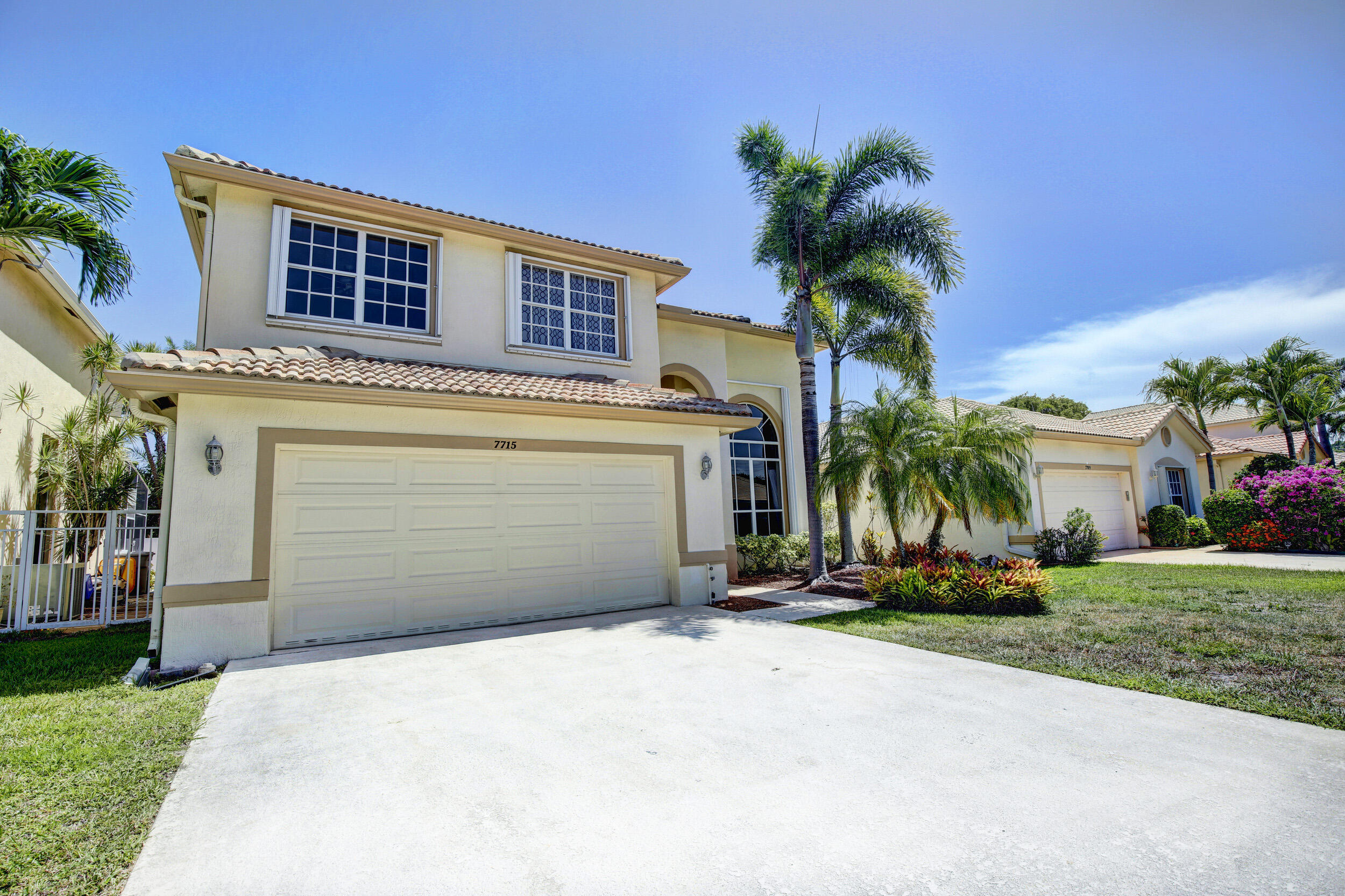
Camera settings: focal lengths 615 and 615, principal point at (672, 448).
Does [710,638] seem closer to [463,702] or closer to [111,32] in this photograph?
[463,702]

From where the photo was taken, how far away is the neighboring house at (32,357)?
11500mm

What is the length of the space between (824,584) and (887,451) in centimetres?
305

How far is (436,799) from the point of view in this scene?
352 cm

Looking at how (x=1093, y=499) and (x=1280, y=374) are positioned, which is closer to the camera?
(x=1093, y=499)

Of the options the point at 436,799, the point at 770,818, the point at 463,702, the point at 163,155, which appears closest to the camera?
the point at 770,818

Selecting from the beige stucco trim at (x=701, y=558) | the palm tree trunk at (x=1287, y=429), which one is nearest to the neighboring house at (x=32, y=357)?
the beige stucco trim at (x=701, y=558)

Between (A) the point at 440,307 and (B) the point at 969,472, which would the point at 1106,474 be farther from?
(A) the point at 440,307

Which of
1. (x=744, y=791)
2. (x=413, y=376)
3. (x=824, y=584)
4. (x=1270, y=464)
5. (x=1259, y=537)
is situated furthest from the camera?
(x=1270, y=464)

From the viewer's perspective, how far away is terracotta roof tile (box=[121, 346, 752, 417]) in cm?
728

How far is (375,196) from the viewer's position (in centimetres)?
1035

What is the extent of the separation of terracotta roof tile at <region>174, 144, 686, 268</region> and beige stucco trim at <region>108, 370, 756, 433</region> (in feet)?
13.7

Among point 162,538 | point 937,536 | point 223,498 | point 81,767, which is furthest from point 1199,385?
point 81,767

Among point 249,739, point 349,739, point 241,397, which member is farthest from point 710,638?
point 241,397

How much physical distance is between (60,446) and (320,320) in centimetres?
884
